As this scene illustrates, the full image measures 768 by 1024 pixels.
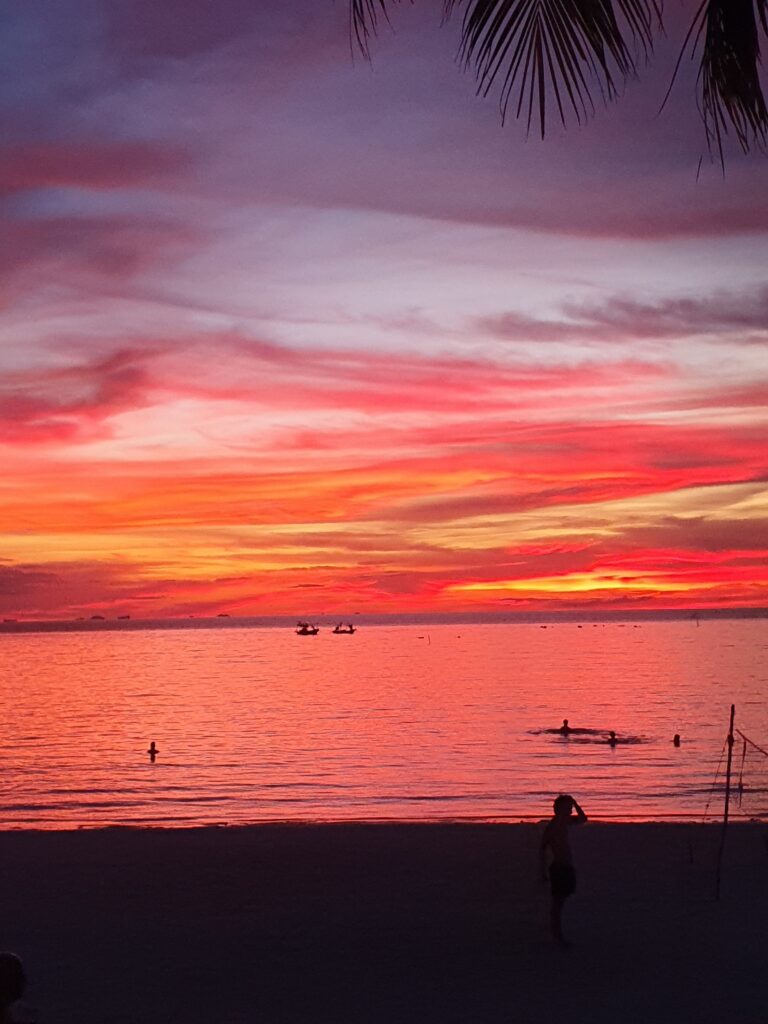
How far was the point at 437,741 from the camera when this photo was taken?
53938 mm

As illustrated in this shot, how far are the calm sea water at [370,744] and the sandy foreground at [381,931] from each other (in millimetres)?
10145

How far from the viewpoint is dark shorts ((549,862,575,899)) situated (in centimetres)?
1259

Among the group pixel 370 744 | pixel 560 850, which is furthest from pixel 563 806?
pixel 370 744

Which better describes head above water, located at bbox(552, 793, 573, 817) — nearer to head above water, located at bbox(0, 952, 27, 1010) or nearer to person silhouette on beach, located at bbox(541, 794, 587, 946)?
person silhouette on beach, located at bbox(541, 794, 587, 946)

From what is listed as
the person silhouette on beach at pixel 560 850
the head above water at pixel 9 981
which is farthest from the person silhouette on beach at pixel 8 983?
the person silhouette on beach at pixel 560 850

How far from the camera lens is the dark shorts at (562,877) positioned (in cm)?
1259

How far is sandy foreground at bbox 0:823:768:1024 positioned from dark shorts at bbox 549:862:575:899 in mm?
796

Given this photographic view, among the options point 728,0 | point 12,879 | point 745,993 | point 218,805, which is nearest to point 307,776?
point 218,805

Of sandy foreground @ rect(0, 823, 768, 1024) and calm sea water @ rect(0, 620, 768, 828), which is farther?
calm sea water @ rect(0, 620, 768, 828)

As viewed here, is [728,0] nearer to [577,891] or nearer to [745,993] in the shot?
[745,993]

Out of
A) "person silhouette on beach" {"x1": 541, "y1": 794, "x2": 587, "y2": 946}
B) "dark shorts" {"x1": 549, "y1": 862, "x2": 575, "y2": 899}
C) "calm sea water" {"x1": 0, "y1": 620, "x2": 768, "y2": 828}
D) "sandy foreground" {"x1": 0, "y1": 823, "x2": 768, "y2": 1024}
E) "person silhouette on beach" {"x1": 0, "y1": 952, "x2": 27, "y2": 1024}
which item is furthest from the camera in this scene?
"calm sea water" {"x1": 0, "y1": 620, "x2": 768, "y2": 828}

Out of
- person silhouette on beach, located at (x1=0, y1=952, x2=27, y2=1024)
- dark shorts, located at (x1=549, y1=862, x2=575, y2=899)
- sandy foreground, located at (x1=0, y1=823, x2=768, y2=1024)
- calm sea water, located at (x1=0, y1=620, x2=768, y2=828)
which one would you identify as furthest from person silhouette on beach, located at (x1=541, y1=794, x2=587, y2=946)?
calm sea water, located at (x1=0, y1=620, x2=768, y2=828)

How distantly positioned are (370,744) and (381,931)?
39.6m

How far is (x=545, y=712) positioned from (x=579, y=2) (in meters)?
69.4
